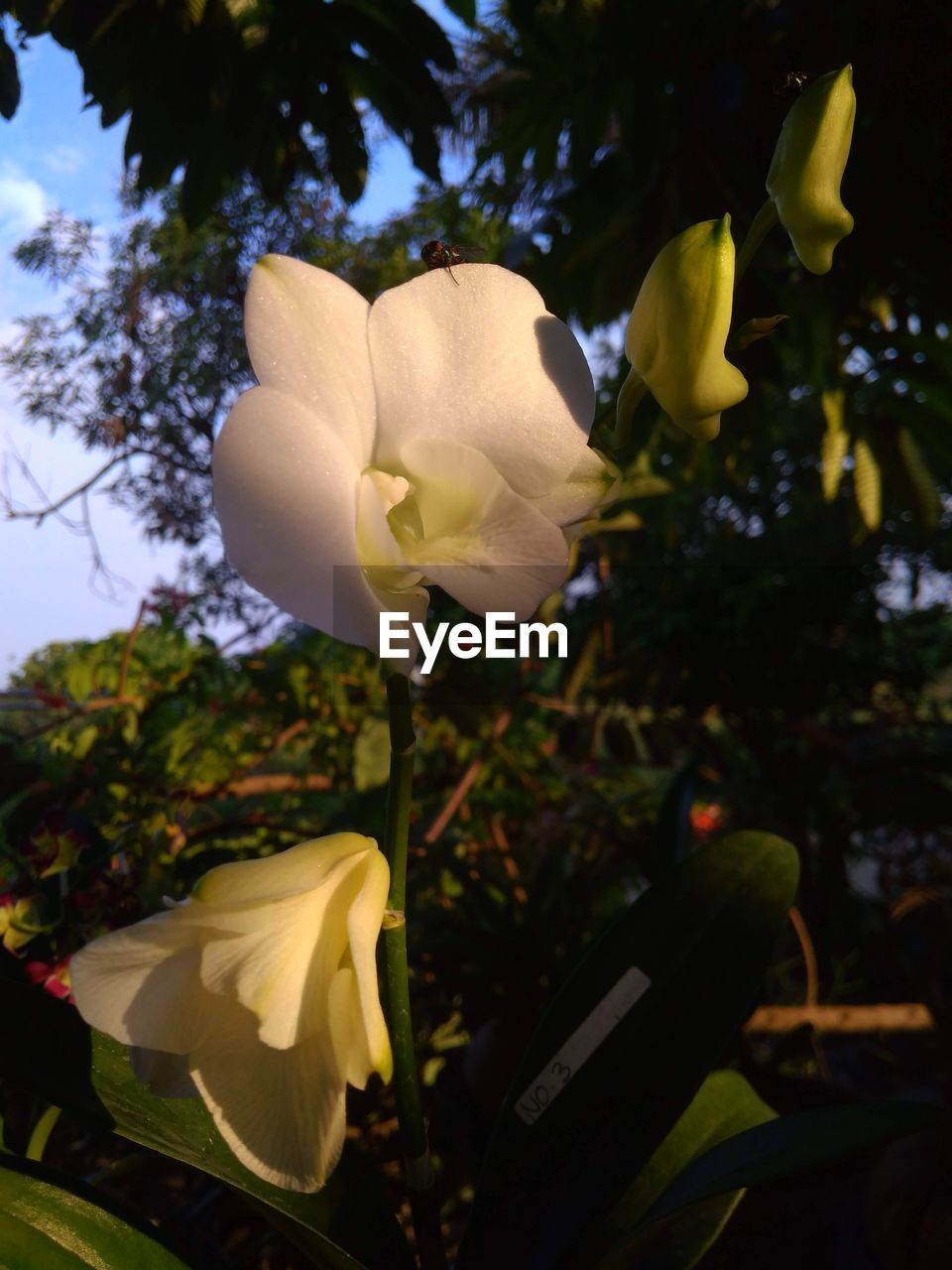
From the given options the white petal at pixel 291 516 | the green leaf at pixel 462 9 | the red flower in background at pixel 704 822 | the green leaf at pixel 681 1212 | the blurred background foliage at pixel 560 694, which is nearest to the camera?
the white petal at pixel 291 516

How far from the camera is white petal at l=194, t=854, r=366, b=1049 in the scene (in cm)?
23

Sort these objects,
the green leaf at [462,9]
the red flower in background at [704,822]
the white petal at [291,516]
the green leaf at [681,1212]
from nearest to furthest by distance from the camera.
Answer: the white petal at [291,516] → the green leaf at [681,1212] → the green leaf at [462,9] → the red flower in background at [704,822]

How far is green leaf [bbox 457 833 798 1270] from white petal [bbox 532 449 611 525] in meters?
0.25

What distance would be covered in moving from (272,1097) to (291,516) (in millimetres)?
174

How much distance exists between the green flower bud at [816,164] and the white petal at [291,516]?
0.18 metres

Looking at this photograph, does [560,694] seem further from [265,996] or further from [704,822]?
[265,996]

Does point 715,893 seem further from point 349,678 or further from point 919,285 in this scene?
point 919,285

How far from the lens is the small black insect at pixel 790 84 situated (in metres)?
0.29

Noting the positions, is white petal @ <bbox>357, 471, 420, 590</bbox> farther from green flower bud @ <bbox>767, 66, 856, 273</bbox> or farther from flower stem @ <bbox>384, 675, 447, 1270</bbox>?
A: green flower bud @ <bbox>767, 66, 856, 273</bbox>

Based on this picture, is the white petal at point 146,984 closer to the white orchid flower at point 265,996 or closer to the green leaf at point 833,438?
the white orchid flower at point 265,996

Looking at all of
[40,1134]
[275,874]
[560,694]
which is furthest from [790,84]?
[560,694]

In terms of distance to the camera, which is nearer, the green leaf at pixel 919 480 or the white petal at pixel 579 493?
the white petal at pixel 579 493

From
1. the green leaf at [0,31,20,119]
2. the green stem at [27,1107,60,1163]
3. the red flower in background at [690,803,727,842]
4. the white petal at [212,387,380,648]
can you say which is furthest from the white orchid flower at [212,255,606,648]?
the red flower in background at [690,803,727,842]

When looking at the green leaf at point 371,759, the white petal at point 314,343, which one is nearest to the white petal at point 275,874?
the white petal at point 314,343
